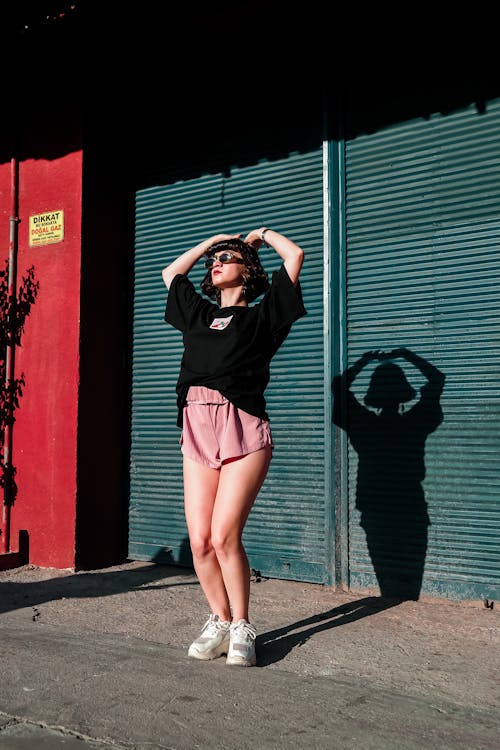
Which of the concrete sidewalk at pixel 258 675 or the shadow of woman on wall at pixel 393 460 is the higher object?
the shadow of woman on wall at pixel 393 460

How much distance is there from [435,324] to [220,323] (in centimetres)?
178

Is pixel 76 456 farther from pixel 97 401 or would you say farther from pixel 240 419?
pixel 240 419

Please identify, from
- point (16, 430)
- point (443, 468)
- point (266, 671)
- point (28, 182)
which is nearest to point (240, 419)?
point (266, 671)

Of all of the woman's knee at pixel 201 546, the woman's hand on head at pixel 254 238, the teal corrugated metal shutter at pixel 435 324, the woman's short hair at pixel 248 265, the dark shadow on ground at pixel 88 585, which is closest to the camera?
the woman's knee at pixel 201 546

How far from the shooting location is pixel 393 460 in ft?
16.7

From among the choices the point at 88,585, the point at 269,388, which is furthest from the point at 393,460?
the point at 88,585

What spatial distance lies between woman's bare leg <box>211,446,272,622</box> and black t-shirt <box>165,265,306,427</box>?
259mm

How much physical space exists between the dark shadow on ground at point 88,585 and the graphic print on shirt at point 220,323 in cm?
228

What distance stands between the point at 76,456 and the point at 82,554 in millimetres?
729

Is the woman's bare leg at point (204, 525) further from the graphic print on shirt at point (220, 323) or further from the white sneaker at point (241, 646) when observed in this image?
the graphic print on shirt at point (220, 323)

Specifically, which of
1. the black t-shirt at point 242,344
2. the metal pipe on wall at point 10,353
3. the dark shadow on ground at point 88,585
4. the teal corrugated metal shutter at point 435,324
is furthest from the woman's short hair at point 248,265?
the metal pipe on wall at point 10,353

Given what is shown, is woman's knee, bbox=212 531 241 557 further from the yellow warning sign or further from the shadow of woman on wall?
the yellow warning sign

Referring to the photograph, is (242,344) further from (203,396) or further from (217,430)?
(217,430)

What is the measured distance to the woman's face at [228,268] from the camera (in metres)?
3.84
